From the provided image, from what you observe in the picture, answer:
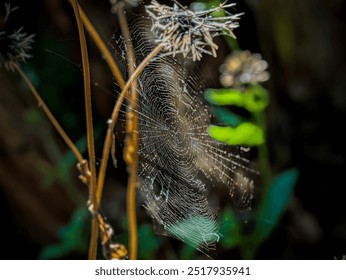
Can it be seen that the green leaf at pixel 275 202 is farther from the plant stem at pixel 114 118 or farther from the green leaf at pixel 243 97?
the plant stem at pixel 114 118

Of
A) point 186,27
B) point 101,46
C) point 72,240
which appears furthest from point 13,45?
point 72,240

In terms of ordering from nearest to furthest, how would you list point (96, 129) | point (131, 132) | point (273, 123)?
point (131, 132), point (96, 129), point (273, 123)

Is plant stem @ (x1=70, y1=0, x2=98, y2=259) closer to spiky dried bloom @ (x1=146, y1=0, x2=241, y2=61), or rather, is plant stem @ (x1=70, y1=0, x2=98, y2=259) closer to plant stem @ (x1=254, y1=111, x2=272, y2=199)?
spiky dried bloom @ (x1=146, y1=0, x2=241, y2=61)

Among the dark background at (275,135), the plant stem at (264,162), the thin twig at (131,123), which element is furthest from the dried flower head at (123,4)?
the plant stem at (264,162)

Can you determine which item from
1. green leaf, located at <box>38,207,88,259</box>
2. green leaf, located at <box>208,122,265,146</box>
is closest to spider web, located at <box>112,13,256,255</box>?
green leaf, located at <box>208,122,265,146</box>

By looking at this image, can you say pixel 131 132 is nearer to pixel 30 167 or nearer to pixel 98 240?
pixel 98 240
